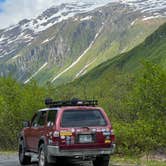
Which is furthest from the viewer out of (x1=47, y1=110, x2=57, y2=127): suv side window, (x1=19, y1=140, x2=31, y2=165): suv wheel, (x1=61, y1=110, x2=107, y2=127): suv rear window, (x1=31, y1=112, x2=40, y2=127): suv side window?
(x1=19, y1=140, x2=31, y2=165): suv wheel

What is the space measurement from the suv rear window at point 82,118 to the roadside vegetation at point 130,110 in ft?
25.9

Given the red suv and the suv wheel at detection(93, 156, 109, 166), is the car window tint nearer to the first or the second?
the red suv

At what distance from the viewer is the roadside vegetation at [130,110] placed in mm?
25359

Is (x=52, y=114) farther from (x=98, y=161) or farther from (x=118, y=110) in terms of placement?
(x=118, y=110)

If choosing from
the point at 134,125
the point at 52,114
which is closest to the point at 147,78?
the point at 134,125

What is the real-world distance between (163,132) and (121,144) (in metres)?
4.89

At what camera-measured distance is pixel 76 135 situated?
16.2 meters

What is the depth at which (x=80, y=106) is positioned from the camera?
17094 mm

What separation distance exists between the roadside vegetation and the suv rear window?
310 inches

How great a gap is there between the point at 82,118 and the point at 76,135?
75 centimetres

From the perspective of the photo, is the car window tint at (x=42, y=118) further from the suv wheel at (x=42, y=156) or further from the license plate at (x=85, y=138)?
the license plate at (x=85, y=138)

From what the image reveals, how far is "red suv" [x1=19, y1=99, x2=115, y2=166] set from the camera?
1620 centimetres

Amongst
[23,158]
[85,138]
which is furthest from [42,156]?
[23,158]

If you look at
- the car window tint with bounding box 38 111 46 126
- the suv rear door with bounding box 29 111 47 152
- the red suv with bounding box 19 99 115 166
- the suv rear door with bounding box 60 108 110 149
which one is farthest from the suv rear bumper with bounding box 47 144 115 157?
the car window tint with bounding box 38 111 46 126
